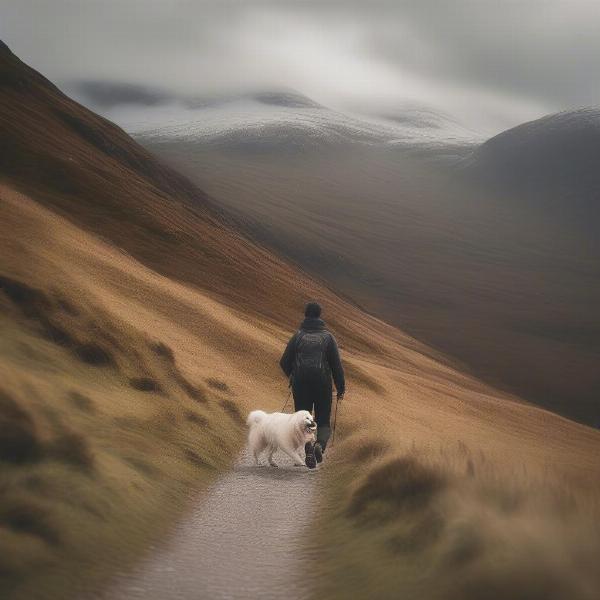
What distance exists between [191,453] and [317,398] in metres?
1.81

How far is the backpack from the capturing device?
396 inches

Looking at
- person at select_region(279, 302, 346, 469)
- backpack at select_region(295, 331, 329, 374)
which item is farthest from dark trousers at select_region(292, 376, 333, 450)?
backpack at select_region(295, 331, 329, 374)

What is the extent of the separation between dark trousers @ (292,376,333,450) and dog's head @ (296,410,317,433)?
21.4 inches

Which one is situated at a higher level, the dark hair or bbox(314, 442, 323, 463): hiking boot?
the dark hair

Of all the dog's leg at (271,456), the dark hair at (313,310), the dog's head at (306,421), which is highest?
the dark hair at (313,310)

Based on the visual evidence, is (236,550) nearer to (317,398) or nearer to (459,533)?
(459,533)

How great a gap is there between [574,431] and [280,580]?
74.6 feet

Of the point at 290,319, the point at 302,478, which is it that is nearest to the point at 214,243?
the point at 290,319

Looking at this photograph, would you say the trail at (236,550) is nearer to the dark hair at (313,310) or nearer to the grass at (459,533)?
the grass at (459,533)

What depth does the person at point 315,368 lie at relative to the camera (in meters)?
10.1

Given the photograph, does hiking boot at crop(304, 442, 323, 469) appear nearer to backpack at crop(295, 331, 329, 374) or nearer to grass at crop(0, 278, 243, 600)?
backpack at crop(295, 331, 329, 374)

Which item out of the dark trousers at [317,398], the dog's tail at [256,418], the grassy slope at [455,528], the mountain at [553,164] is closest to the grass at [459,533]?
the grassy slope at [455,528]

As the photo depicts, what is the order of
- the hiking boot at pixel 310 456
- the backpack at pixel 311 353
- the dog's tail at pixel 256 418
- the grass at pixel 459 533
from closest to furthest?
the grass at pixel 459 533, the hiking boot at pixel 310 456, the backpack at pixel 311 353, the dog's tail at pixel 256 418

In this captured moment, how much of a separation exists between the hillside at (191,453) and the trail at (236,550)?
19cm
